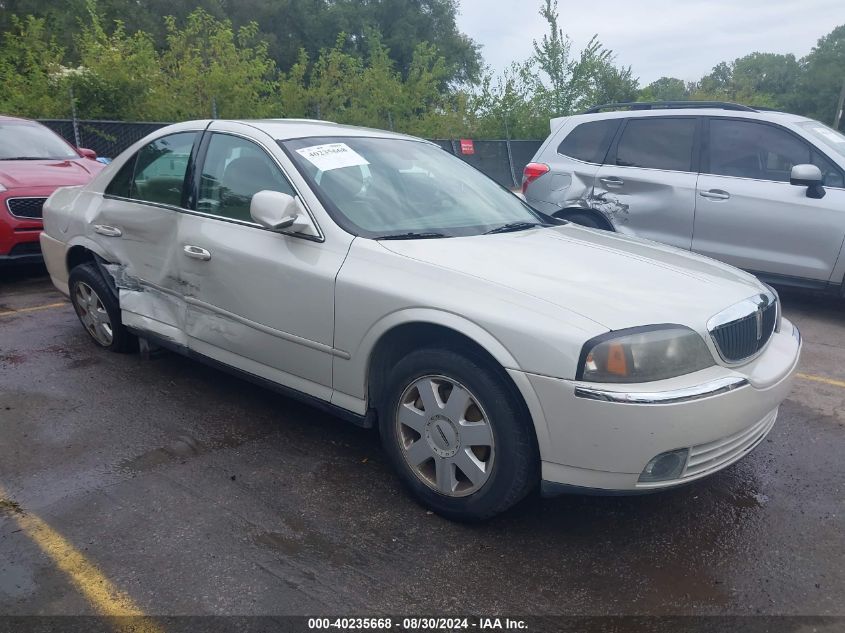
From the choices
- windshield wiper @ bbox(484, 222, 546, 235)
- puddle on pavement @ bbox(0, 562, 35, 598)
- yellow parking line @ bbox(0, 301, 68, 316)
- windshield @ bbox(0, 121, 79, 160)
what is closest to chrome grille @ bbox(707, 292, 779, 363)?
windshield wiper @ bbox(484, 222, 546, 235)

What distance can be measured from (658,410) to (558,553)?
0.75 m

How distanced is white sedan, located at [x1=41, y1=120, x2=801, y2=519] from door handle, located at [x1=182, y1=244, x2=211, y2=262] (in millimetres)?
42

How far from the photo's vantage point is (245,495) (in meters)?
3.19

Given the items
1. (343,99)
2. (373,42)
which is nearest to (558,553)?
(343,99)

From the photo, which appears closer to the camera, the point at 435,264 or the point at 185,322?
the point at 435,264

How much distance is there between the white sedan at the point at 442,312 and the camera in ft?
8.50

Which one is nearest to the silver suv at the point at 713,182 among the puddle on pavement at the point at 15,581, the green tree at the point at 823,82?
the puddle on pavement at the point at 15,581

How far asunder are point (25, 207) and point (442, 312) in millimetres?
5692

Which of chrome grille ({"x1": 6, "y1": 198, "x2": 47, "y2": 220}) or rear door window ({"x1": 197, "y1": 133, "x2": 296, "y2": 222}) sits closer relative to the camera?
rear door window ({"x1": 197, "y1": 133, "x2": 296, "y2": 222})

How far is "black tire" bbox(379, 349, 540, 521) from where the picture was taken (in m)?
2.70

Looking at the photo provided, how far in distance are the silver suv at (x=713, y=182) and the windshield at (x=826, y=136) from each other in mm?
20

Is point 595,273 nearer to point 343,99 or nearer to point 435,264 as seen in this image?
point 435,264

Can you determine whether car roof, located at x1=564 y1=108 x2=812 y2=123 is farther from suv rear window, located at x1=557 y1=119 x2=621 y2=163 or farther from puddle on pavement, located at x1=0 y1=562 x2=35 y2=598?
puddle on pavement, located at x1=0 y1=562 x2=35 y2=598

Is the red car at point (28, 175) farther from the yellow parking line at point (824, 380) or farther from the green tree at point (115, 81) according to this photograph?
the yellow parking line at point (824, 380)
